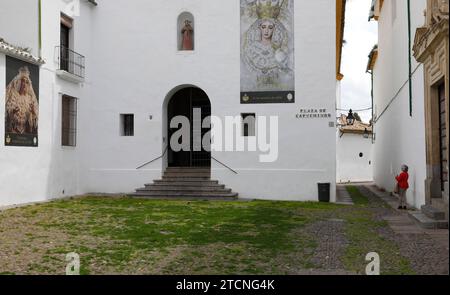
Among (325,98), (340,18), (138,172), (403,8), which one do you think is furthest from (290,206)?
(340,18)

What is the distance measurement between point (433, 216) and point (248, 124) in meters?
7.66

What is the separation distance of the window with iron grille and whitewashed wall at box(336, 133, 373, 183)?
19.5 m

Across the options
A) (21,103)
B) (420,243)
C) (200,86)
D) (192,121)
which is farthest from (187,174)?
(420,243)

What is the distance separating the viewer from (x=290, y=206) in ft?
46.2

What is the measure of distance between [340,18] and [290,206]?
8.69 metres

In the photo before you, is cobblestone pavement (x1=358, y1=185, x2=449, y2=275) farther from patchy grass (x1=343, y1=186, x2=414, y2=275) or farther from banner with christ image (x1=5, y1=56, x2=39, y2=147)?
banner with christ image (x1=5, y1=56, x2=39, y2=147)

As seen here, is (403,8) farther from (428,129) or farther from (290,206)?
(290,206)

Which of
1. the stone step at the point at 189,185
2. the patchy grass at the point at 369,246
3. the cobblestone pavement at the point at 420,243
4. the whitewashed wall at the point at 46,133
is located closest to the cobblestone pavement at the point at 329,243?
the patchy grass at the point at 369,246

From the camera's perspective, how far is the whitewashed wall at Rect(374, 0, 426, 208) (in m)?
12.5

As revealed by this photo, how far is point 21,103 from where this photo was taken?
44.1ft

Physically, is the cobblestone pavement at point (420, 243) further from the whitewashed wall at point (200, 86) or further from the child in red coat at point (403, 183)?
the whitewashed wall at point (200, 86)

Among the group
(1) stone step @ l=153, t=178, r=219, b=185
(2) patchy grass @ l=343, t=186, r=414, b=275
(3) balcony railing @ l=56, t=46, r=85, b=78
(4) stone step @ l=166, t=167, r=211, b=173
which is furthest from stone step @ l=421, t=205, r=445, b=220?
(3) balcony railing @ l=56, t=46, r=85, b=78

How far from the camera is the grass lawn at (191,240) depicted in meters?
6.50

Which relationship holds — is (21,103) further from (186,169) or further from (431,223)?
(431,223)
